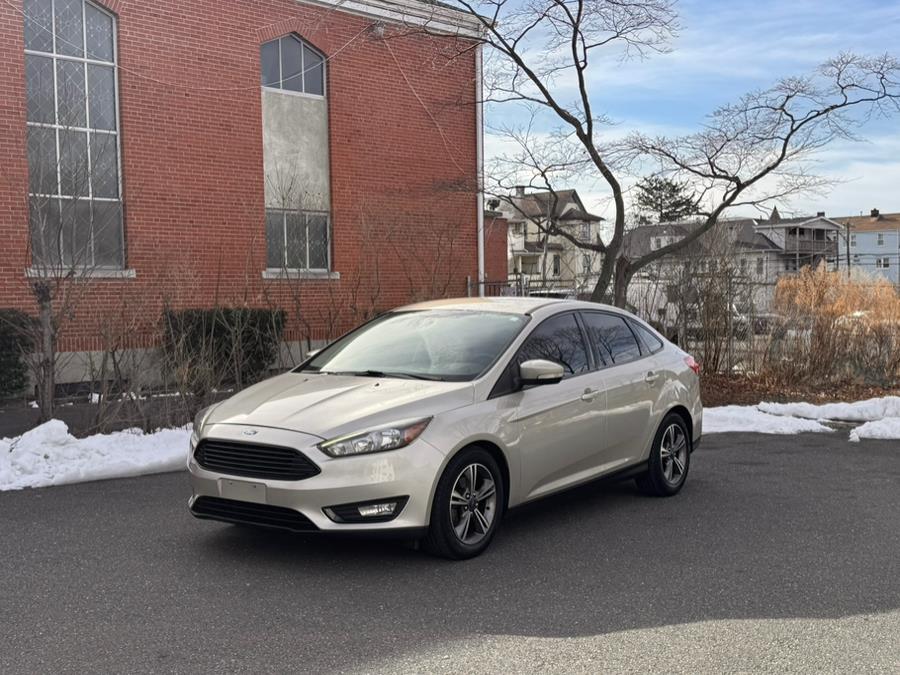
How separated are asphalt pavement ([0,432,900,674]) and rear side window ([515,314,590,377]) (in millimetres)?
922

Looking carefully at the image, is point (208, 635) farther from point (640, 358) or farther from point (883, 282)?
point (883, 282)

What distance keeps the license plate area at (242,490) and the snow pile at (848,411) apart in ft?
30.0

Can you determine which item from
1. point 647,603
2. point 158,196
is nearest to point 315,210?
point 158,196

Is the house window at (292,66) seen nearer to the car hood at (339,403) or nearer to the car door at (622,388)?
the car door at (622,388)

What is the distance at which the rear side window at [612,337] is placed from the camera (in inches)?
270

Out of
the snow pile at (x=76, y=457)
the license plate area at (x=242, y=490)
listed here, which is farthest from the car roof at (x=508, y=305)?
the snow pile at (x=76, y=457)

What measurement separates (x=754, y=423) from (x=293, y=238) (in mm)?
10051

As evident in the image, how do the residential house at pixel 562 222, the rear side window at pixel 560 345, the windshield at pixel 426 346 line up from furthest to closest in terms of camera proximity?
the residential house at pixel 562 222
the rear side window at pixel 560 345
the windshield at pixel 426 346

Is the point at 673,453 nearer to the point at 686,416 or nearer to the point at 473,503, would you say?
the point at 686,416

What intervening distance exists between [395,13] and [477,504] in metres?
15.8

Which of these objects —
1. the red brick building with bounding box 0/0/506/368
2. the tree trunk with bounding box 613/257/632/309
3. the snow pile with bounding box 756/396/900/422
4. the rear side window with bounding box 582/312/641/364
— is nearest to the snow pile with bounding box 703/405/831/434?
the snow pile with bounding box 756/396/900/422

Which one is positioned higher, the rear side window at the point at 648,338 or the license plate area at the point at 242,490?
the rear side window at the point at 648,338

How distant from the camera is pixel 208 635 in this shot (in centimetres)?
420

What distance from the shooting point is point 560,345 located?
6441 millimetres
